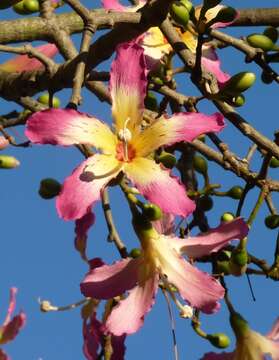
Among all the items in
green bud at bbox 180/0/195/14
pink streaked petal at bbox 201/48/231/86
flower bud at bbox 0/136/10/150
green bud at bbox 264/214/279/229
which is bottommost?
flower bud at bbox 0/136/10/150

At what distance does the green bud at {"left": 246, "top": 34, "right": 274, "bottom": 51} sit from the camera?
1.78m

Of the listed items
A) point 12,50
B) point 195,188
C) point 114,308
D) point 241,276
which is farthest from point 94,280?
point 195,188

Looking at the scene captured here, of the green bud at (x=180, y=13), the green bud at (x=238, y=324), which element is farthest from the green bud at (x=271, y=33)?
the green bud at (x=238, y=324)

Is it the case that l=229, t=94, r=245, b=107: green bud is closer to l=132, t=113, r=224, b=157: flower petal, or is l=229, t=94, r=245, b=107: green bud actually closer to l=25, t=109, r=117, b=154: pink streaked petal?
l=132, t=113, r=224, b=157: flower petal

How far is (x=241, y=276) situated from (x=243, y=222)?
0.37 ft

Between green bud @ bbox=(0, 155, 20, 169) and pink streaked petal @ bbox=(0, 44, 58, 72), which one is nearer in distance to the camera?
green bud @ bbox=(0, 155, 20, 169)

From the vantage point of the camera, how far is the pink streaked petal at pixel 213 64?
210 centimetres

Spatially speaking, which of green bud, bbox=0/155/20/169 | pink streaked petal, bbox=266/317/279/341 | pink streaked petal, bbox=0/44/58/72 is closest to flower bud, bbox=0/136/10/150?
green bud, bbox=0/155/20/169

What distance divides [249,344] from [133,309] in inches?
10.8

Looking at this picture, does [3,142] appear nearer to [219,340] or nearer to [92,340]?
[92,340]


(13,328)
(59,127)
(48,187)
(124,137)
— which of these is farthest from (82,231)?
(59,127)

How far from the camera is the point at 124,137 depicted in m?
1.56

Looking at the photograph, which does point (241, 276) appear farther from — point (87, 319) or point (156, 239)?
point (87, 319)

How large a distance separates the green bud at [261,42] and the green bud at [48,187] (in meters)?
0.44
